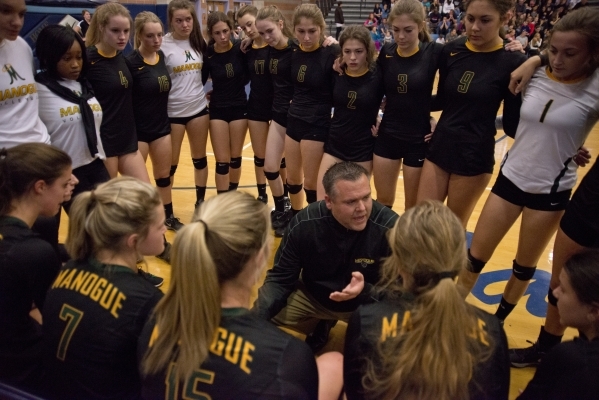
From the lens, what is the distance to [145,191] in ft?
5.23

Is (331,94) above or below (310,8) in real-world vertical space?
below

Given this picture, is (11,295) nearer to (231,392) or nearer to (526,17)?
(231,392)

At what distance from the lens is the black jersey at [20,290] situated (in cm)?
163

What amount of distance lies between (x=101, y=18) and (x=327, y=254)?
2.18m

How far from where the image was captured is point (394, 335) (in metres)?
1.33

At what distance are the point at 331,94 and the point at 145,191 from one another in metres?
2.14

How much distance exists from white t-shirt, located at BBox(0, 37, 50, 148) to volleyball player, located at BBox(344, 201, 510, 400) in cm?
208

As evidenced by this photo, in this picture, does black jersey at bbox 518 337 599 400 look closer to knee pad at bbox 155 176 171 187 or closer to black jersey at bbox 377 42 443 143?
black jersey at bbox 377 42 443 143

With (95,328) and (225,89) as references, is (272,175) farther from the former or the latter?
(95,328)

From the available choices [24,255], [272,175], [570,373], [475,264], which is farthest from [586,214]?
[272,175]

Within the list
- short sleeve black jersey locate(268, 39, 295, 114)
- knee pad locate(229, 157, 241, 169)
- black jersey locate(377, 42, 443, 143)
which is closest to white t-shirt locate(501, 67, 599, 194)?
black jersey locate(377, 42, 443, 143)

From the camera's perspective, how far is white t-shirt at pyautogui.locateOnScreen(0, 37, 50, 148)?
2422 mm

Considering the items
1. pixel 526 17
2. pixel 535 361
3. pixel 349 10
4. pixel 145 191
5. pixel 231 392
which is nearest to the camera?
pixel 231 392

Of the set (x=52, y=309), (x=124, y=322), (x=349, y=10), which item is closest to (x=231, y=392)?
(x=124, y=322)
